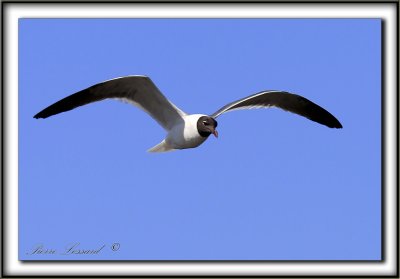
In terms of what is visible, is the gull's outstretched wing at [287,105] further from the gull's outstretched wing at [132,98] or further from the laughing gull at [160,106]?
the gull's outstretched wing at [132,98]

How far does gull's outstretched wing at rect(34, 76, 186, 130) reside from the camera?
20.5 ft

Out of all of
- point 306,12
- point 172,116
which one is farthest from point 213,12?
point 172,116

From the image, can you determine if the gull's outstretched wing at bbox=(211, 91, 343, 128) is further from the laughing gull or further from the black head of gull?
the black head of gull

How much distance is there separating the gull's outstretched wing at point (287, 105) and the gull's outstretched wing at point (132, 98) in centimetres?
45

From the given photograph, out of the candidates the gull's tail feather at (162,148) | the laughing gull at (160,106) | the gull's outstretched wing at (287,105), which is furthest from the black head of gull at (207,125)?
the gull's tail feather at (162,148)

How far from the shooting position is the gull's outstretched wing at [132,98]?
626cm

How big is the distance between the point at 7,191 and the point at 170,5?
77.4 inches

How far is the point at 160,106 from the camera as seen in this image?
21.6ft

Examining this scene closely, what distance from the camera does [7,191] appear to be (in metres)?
5.40

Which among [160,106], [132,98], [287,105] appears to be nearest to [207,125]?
[160,106]

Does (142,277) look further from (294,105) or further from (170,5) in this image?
(294,105)

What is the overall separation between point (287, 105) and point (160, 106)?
1580mm

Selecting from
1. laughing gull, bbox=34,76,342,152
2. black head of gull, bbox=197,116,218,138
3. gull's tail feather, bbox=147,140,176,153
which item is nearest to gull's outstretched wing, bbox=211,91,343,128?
laughing gull, bbox=34,76,342,152

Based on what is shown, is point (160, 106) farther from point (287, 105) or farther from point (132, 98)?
point (287, 105)
